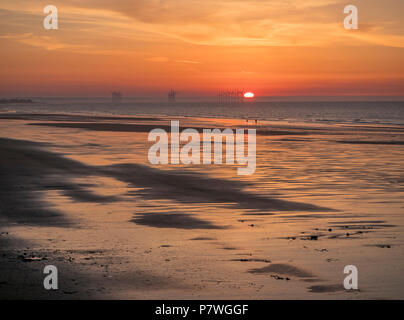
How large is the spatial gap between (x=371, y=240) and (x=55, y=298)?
6129 millimetres

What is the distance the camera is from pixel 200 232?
11.7 meters

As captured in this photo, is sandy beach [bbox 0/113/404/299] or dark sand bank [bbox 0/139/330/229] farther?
dark sand bank [bbox 0/139/330/229]

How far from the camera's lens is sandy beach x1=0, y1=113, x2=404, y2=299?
8188mm

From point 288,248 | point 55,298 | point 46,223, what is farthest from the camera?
point 46,223

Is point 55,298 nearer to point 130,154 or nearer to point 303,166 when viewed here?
point 303,166

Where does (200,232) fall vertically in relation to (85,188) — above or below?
below

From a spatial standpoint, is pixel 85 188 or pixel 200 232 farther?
pixel 85 188

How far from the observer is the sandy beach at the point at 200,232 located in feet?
26.9

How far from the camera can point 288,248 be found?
10.3 m

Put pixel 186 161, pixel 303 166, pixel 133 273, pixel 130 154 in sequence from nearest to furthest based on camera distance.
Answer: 1. pixel 133 273
2. pixel 303 166
3. pixel 186 161
4. pixel 130 154

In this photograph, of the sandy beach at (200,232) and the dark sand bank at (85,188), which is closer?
the sandy beach at (200,232)
